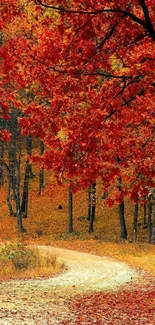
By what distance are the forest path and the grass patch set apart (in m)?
0.82

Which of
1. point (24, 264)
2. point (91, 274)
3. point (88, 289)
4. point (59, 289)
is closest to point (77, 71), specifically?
point (59, 289)

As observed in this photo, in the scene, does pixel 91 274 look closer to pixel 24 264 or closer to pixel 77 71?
pixel 24 264

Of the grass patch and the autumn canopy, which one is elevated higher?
the autumn canopy

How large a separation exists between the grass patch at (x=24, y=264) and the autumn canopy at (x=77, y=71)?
10306 mm

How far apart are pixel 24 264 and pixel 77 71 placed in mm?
12968

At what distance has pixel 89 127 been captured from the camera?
8461 millimetres

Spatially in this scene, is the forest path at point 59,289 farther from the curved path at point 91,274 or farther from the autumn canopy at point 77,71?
the autumn canopy at point 77,71

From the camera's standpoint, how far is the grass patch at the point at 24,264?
18547mm

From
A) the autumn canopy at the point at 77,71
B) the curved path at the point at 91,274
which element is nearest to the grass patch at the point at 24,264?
the curved path at the point at 91,274

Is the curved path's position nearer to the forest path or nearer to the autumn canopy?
the forest path

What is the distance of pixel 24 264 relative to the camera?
19.6 metres

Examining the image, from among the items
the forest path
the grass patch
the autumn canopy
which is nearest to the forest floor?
the forest path

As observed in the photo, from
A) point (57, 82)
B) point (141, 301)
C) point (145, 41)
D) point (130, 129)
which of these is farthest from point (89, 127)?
point (141, 301)

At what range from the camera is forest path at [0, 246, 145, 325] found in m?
10.3
